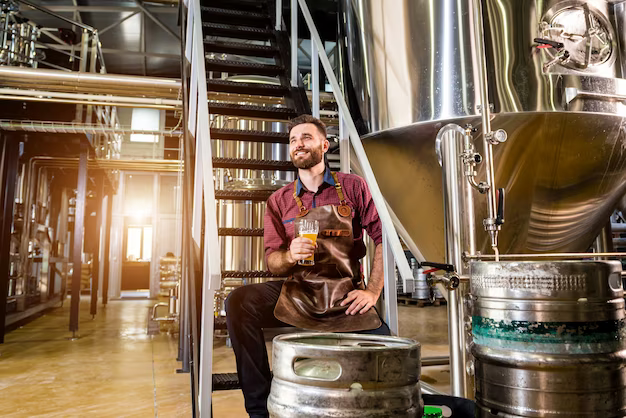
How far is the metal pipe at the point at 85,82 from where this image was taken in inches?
171

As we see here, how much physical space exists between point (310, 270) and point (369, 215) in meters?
0.39

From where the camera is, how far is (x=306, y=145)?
2.32 metres

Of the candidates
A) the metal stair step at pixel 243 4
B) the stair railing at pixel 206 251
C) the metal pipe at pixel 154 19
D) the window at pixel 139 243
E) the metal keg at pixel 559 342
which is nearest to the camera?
the metal keg at pixel 559 342

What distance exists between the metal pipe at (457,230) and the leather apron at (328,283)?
682mm

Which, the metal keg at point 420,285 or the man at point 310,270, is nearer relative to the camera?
the man at point 310,270

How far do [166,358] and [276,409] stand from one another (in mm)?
3557

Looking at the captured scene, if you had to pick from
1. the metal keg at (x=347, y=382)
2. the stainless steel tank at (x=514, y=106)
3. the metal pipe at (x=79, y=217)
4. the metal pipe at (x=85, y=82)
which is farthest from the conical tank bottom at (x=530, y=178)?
the metal pipe at (x=79, y=217)

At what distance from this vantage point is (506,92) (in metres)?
2.68

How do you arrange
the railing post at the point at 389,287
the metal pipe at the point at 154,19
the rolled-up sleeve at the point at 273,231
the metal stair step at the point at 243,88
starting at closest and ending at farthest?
the railing post at the point at 389,287 → the rolled-up sleeve at the point at 273,231 → the metal stair step at the point at 243,88 → the metal pipe at the point at 154,19

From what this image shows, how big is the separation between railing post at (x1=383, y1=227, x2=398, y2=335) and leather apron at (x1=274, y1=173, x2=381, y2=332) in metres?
0.08

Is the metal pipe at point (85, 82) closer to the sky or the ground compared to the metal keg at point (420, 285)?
closer to the sky

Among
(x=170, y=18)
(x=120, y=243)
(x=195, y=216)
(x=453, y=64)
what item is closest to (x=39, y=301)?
(x=120, y=243)

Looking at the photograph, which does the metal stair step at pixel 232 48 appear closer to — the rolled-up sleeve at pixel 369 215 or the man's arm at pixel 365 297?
the rolled-up sleeve at pixel 369 215

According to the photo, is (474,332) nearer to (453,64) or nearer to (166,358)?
(453,64)
